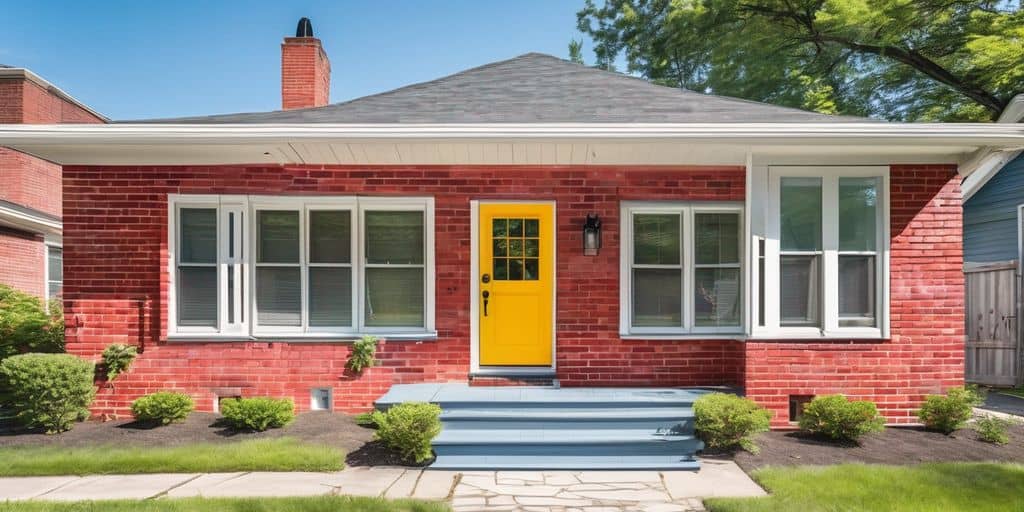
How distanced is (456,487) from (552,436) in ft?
3.41

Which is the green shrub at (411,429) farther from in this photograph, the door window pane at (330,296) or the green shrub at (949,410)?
the green shrub at (949,410)

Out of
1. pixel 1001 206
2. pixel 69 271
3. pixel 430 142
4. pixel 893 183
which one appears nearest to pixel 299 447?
pixel 430 142

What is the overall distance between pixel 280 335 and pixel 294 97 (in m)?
3.94

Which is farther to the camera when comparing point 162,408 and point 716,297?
point 716,297

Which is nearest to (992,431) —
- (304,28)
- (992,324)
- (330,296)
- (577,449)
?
(577,449)

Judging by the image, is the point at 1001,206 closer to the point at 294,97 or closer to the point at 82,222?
the point at 294,97

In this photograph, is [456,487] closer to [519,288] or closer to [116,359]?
[519,288]

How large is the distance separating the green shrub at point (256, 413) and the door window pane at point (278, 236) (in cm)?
152

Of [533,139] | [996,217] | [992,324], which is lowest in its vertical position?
[992,324]

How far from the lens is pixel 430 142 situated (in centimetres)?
523


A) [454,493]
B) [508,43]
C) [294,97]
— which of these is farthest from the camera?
[508,43]

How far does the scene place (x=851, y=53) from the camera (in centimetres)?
1487

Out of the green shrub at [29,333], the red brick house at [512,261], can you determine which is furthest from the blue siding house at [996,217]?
the green shrub at [29,333]

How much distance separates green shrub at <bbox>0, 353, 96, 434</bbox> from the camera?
5188mm
